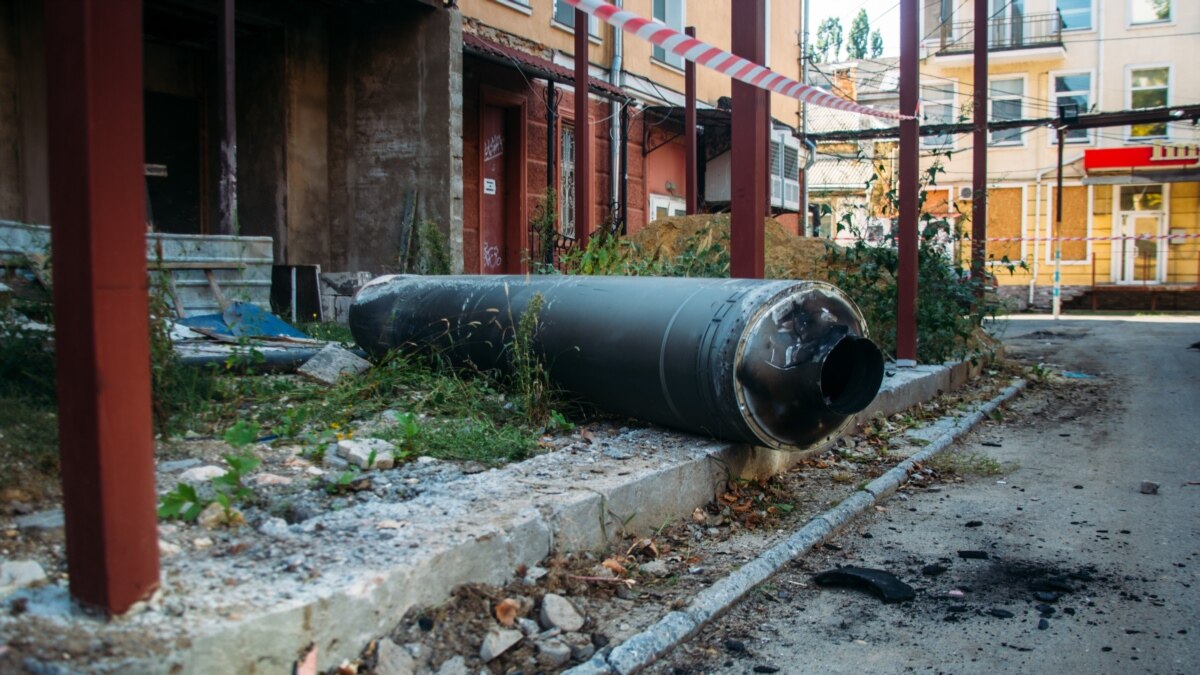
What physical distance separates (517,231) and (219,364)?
8.54 meters

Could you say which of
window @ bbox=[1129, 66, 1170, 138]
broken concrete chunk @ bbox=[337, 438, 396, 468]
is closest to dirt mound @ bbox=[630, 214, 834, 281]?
broken concrete chunk @ bbox=[337, 438, 396, 468]

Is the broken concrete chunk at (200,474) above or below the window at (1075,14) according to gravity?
below

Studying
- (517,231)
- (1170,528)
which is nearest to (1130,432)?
(1170,528)

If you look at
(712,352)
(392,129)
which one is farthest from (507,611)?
(392,129)

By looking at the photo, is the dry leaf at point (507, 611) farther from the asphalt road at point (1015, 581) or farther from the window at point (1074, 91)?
the window at point (1074, 91)

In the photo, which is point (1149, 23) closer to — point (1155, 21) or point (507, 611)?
point (1155, 21)

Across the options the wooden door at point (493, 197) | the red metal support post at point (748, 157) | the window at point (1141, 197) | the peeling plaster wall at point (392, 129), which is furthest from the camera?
the window at point (1141, 197)

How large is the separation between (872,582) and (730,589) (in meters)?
0.58

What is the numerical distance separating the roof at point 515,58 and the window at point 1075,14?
24028 mm

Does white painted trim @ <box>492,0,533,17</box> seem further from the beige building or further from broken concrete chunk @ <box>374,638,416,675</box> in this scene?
the beige building

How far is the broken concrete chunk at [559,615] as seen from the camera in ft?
9.66

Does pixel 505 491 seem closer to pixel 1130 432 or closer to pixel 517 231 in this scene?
pixel 1130 432

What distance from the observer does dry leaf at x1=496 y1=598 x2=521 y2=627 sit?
114 inches

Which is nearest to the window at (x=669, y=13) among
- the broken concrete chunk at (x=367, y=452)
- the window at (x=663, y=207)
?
the window at (x=663, y=207)
